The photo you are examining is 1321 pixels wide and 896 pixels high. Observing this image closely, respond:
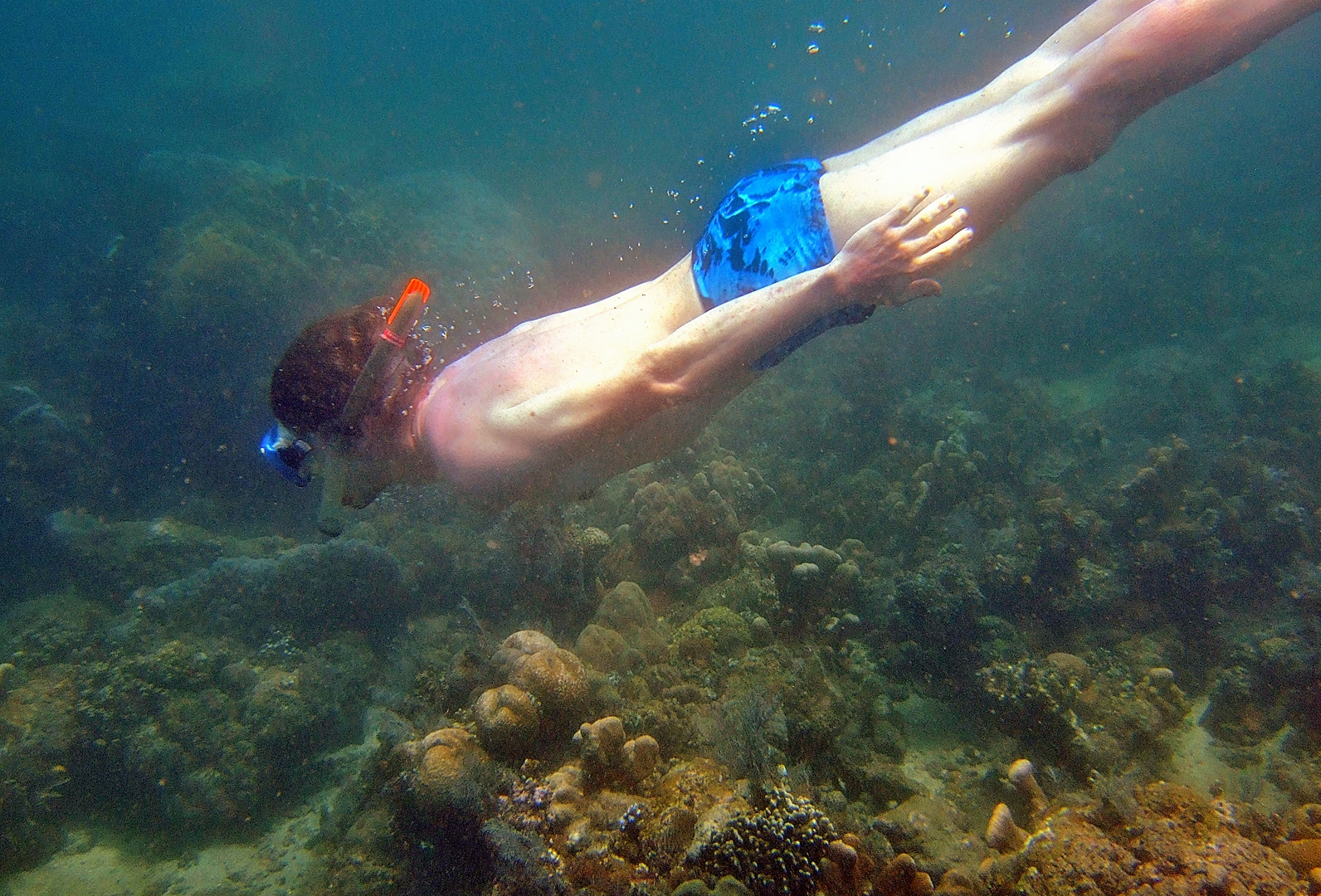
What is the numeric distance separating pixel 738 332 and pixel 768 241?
29.9 inches

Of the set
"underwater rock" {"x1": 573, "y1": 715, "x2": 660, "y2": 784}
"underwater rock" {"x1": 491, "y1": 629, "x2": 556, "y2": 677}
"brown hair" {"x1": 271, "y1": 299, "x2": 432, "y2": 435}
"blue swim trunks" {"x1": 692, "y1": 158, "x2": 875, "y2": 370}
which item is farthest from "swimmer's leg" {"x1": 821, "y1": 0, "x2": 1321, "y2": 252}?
"underwater rock" {"x1": 491, "y1": 629, "x2": 556, "y2": 677}

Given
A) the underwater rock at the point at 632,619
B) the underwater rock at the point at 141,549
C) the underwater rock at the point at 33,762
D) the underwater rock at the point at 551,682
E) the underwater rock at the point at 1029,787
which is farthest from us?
the underwater rock at the point at 141,549

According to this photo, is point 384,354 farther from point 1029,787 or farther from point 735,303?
point 1029,787

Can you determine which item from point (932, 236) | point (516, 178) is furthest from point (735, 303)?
point (516, 178)

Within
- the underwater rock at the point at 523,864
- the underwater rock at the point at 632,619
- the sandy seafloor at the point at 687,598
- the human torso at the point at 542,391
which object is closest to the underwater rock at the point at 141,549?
the sandy seafloor at the point at 687,598

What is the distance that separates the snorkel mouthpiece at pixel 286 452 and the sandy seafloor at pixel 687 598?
5.39ft

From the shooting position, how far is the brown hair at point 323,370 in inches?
106

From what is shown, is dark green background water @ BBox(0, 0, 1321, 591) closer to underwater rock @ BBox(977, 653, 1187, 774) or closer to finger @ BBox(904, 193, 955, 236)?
underwater rock @ BBox(977, 653, 1187, 774)

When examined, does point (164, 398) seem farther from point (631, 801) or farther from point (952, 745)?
point (952, 745)

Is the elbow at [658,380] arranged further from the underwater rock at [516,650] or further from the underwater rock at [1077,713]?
the underwater rock at [1077,713]

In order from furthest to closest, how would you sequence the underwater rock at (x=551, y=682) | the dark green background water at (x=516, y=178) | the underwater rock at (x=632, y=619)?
1. the dark green background water at (x=516, y=178)
2. the underwater rock at (x=632, y=619)
3. the underwater rock at (x=551, y=682)

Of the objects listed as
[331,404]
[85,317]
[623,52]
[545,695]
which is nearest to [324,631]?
[545,695]

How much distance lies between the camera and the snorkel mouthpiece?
286 centimetres

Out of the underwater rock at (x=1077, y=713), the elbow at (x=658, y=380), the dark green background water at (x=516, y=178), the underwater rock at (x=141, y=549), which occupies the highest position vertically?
the dark green background water at (x=516, y=178)
